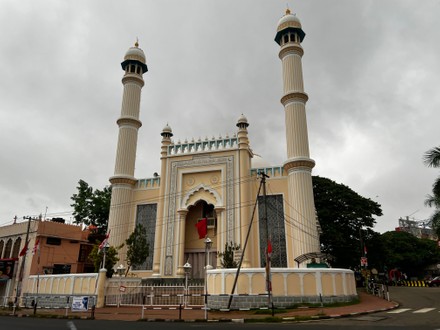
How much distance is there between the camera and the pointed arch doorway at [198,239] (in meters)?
27.8

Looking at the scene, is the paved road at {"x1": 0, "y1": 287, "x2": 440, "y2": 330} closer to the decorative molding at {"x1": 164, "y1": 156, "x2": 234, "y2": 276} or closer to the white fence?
the white fence

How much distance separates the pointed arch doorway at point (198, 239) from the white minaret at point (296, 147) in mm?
6044

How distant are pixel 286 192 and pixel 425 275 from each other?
45.3 meters

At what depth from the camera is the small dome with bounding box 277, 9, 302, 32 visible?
98.5ft

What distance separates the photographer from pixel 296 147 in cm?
2655

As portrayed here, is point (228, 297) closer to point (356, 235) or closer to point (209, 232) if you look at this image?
point (209, 232)

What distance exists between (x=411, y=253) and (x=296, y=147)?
130ft

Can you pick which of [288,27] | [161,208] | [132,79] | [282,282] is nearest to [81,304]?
[282,282]

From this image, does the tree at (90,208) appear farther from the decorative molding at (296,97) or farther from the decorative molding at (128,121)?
the decorative molding at (296,97)

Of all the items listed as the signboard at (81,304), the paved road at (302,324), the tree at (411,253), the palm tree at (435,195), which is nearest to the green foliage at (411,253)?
the tree at (411,253)

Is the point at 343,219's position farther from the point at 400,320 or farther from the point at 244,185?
the point at 400,320

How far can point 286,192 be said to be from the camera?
88.4 feet

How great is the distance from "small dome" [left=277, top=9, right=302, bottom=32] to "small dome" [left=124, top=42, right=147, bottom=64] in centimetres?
1302

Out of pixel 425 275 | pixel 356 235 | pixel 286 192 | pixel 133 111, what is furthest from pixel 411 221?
pixel 133 111
